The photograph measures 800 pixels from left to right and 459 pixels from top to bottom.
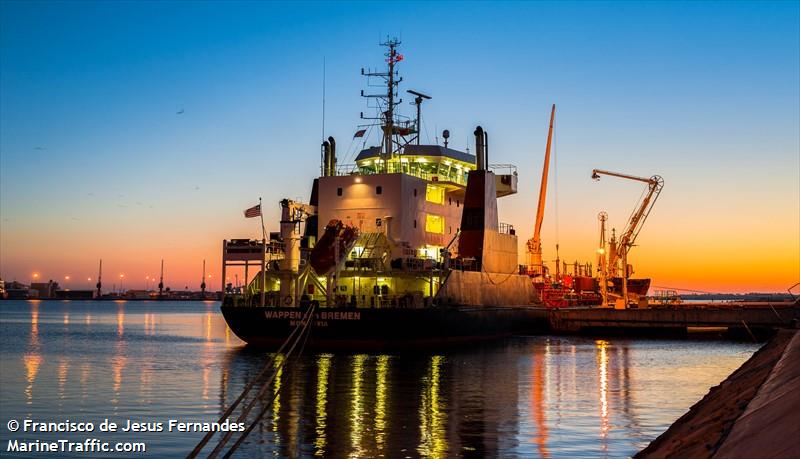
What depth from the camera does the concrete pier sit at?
6426 millimetres

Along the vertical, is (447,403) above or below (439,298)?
below

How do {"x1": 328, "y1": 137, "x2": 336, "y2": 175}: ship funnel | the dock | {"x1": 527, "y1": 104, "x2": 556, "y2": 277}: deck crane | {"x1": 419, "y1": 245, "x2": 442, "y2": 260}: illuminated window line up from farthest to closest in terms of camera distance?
{"x1": 527, "y1": 104, "x2": 556, "y2": 277}: deck crane, the dock, {"x1": 328, "y1": 137, "x2": 336, "y2": 175}: ship funnel, {"x1": 419, "y1": 245, "x2": 442, "y2": 260}: illuminated window

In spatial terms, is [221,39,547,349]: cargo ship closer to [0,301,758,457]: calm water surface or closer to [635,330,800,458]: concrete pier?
[0,301,758,457]: calm water surface

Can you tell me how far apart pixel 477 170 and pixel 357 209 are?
24.3ft

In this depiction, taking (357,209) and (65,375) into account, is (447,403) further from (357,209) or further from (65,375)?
(357,209)

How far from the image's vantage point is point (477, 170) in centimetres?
4334

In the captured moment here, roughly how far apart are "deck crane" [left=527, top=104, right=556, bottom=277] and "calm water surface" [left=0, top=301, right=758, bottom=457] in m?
25.9

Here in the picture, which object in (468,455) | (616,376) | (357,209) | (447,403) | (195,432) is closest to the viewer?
(468,455)

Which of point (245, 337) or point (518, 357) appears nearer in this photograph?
point (518, 357)

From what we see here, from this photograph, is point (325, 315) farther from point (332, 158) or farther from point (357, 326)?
point (332, 158)

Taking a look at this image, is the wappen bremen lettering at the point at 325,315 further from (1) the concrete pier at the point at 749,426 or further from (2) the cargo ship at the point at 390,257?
(1) the concrete pier at the point at 749,426

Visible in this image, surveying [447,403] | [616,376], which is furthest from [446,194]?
[447,403]

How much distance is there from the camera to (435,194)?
1735 inches

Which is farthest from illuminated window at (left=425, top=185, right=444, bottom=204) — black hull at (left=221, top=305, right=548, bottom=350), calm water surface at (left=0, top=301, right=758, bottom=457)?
calm water surface at (left=0, top=301, right=758, bottom=457)
